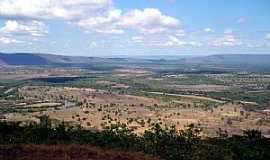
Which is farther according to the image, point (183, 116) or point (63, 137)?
point (183, 116)

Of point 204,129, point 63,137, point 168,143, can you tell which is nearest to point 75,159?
point 63,137

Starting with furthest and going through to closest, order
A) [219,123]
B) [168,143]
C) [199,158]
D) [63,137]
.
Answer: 1. [219,123]
2. [168,143]
3. [63,137]
4. [199,158]

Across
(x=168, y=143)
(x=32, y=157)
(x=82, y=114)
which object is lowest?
(x=82, y=114)

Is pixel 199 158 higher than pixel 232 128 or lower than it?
higher

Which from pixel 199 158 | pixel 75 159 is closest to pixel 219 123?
pixel 199 158

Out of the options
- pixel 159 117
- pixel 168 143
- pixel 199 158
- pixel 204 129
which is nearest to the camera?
pixel 199 158

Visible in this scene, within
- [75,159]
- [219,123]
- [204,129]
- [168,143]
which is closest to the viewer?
[75,159]

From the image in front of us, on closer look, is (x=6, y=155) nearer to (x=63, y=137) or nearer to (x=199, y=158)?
(x=199, y=158)

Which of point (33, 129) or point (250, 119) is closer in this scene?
point (33, 129)

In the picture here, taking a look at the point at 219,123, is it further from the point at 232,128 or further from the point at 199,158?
the point at 199,158
